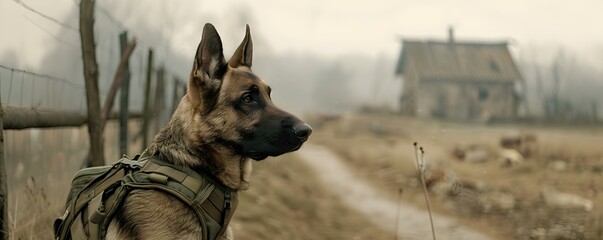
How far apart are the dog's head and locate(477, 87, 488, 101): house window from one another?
150ft

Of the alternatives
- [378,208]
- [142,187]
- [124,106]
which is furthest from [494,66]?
[142,187]

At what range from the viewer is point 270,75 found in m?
85.3

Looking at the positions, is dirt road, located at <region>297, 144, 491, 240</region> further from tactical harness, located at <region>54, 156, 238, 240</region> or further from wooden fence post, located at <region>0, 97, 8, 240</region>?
wooden fence post, located at <region>0, 97, 8, 240</region>

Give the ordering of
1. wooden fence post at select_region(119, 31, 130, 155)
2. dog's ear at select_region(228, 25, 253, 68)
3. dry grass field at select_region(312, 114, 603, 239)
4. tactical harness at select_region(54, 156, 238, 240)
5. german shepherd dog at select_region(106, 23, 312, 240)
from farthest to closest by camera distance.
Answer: dry grass field at select_region(312, 114, 603, 239) → wooden fence post at select_region(119, 31, 130, 155) → dog's ear at select_region(228, 25, 253, 68) → german shepherd dog at select_region(106, 23, 312, 240) → tactical harness at select_region(54, 156, 238, 240)

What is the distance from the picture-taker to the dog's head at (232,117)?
3697 millimetres

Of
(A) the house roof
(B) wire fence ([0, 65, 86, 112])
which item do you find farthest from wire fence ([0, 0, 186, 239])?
(A) the house roof

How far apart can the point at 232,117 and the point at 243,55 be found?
0.57m

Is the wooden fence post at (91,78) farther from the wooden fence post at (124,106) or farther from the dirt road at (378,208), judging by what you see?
the dirt road at (378,208)

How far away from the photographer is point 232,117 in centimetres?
374

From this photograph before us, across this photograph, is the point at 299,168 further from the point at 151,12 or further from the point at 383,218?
the point at 151,12

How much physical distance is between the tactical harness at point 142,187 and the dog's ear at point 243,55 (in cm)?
88

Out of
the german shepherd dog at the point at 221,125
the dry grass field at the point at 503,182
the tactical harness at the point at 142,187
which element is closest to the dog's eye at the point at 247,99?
the german shepherd dog at the point at 221,125

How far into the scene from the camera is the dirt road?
10.9 m

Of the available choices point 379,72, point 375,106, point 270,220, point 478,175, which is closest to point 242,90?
point 270,220
